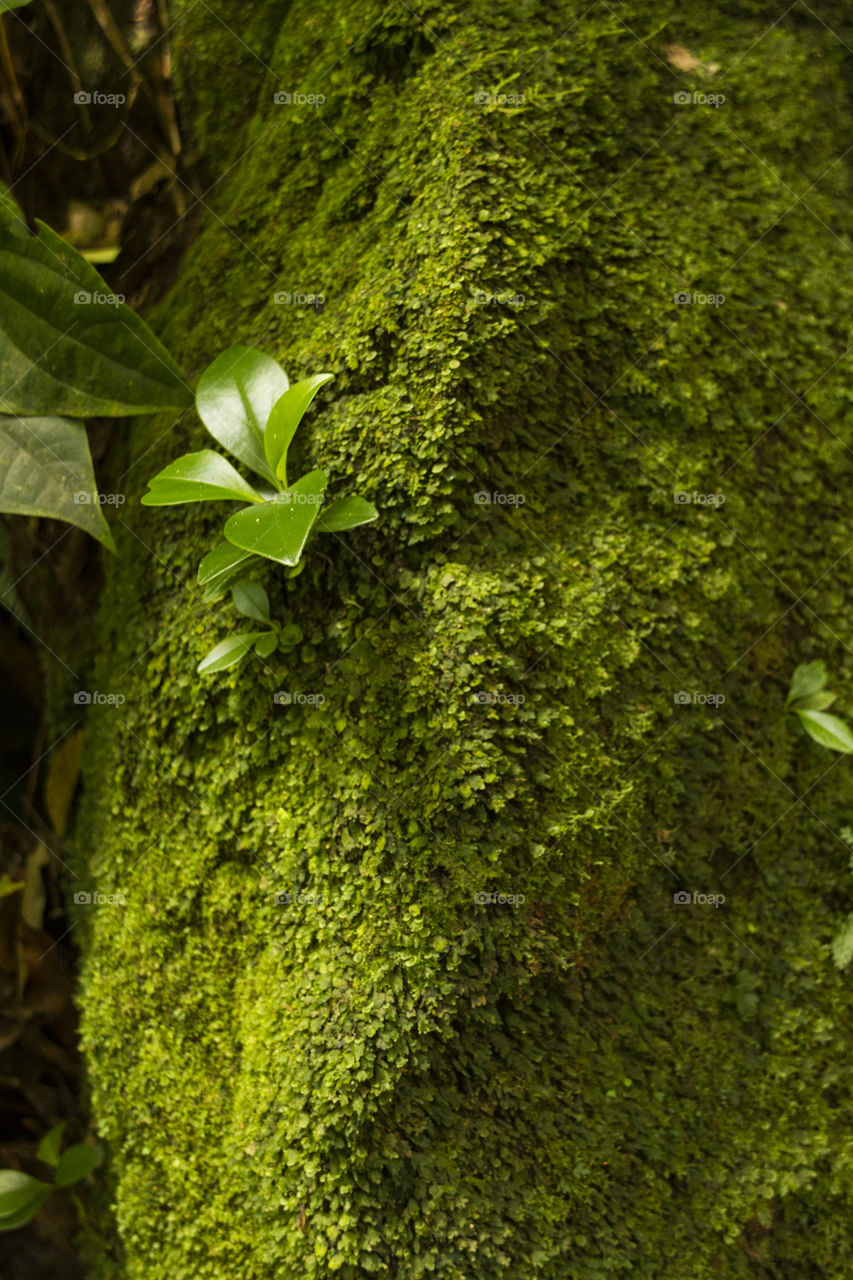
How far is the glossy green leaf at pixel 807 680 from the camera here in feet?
5.16

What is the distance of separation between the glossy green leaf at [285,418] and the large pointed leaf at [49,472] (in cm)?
31

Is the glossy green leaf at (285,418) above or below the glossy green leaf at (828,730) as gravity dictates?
above

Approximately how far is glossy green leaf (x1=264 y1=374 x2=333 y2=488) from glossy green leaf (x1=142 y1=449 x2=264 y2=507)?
66mm

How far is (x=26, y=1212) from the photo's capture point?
1.73 m

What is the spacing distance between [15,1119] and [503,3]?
2.51 meters

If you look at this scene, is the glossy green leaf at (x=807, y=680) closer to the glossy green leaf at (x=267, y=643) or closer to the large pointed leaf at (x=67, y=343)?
Answer: the glossy green leaf at (x=267, y=643)

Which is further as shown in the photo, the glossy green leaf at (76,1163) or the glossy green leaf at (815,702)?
the glossy green leaf at (76,1163)

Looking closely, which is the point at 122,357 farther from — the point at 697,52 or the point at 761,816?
the point at 761,816

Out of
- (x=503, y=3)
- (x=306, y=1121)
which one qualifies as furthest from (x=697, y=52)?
(x=306, y=1121)

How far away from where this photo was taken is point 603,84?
1.55 metres

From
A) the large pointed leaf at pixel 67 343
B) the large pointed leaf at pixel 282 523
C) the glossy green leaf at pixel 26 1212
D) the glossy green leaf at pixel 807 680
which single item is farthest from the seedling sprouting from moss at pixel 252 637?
the glossy green leaf at pixel 26 1212

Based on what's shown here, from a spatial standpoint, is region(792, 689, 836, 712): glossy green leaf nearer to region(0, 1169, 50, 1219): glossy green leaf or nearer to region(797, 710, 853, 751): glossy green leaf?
region(797, 710, 853, 751): glossy green leaf

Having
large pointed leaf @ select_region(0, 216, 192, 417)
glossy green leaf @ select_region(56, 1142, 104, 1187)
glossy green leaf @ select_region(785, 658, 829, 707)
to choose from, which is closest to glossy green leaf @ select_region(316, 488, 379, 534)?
large pointed leaf @ select_region(0, 216, 192, 417)

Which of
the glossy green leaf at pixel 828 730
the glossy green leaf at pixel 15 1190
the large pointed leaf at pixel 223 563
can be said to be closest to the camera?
the large pointed leaf at pixel 223 563
